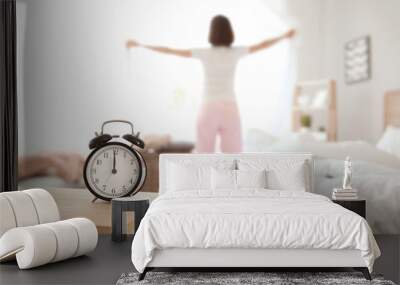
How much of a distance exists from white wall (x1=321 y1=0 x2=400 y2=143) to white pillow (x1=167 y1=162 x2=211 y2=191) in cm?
157

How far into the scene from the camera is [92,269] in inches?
182

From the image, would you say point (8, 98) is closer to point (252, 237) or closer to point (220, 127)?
point (220, 127)

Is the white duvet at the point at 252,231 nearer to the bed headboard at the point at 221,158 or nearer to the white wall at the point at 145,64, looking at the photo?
the bed headboard at the point at 221,158

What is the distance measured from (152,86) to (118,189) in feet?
3.72

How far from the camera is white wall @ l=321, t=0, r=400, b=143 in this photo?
20.7 feet

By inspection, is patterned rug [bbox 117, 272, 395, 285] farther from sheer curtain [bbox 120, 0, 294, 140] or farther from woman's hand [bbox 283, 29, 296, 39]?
woman's hand [bbox 283, 29, 296, 39]

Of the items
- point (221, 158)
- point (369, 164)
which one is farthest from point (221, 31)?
point (369, 164)

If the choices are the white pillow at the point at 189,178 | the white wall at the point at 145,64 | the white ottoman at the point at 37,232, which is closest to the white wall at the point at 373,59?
the white wall at the point at 145,64

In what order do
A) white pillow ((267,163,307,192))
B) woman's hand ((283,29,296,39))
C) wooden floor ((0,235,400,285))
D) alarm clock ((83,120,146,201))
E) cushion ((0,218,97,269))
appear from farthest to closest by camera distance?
woman's hand ((283,29,296,39))
alarm clock ((83,120,146,201))
white pillow ((267,163,307,192))
cushion ((0,218,97,269))
wooden floor ((0,235,400,285))

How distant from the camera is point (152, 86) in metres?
6.59

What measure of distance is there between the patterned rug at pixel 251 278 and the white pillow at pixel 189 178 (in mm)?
1294

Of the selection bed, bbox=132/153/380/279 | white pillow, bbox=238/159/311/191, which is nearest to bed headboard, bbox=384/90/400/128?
white pillow, bbox=238/159/311/191

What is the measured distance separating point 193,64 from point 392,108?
202 cm

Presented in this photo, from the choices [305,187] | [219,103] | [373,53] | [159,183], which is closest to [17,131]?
[159,183]
